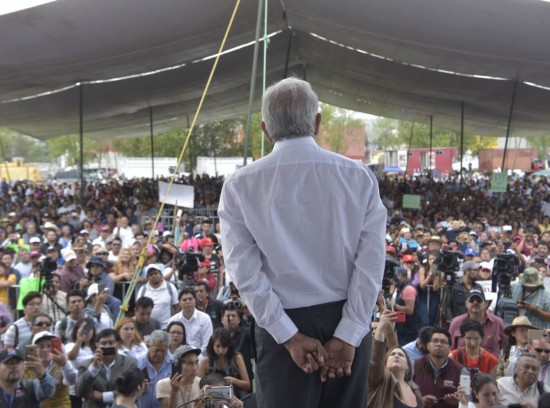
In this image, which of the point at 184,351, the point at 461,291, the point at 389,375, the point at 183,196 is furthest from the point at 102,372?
the point at 183,196

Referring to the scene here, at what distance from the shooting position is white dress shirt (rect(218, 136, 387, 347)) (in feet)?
7.32

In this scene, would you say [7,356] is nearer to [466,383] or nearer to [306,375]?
[466,383]

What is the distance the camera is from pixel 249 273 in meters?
2.22

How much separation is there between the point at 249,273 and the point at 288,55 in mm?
16065

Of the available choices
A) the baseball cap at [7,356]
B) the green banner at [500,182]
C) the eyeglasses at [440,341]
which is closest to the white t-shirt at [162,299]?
the baseball cap at [7,356]

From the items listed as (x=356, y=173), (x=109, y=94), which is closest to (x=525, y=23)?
(x=356, y=173)

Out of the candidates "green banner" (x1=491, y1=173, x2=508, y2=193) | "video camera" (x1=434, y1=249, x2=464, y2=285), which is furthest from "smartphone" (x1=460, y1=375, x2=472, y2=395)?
"green banner" (x1=491, y1=173, x2=508, y2=193)

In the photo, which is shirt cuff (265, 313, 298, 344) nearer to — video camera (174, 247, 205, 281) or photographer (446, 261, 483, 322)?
photographer (446, 261, 483, 322)

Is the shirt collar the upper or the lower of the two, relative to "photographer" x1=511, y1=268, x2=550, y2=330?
upper

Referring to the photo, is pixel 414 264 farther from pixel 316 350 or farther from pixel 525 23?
pixel 316 350

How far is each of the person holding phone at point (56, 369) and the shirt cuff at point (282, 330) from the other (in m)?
3.80

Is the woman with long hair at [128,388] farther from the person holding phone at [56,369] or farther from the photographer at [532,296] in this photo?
the photographer at [532,296]

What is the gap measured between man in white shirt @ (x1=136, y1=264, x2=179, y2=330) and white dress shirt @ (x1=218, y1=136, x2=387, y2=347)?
5675mm

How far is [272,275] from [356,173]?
17.6 inches
